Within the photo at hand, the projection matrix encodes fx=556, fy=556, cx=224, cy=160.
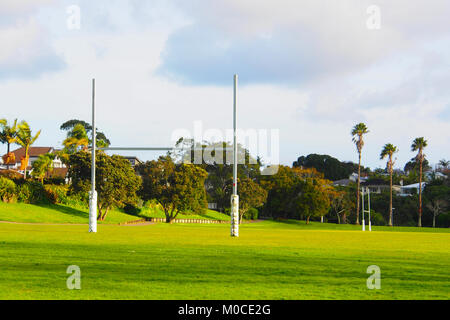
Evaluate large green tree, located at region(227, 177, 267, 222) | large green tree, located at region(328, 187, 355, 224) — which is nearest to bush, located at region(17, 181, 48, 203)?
large green tree, located at region(227, 177, 267, 222)

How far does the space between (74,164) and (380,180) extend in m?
71.9

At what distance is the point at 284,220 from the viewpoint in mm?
82000

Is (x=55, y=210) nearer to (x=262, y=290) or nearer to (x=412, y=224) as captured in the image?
(x=262, y=290)

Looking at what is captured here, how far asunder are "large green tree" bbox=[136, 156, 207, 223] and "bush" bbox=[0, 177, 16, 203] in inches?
590

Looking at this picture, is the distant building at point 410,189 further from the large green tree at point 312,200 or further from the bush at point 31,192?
the bush at point 31,192

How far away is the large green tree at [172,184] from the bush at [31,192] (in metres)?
11.2

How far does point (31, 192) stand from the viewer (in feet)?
159

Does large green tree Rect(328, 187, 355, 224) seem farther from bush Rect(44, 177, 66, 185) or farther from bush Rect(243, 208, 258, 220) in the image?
bush Rect(44, 177, 66, 185)

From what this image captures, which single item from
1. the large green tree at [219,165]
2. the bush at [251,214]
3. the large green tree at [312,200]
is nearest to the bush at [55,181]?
the large green tree at [219,165]

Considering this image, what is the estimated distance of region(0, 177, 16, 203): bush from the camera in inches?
1781

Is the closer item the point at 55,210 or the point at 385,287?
the point at 385,287

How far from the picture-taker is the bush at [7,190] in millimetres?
45250
